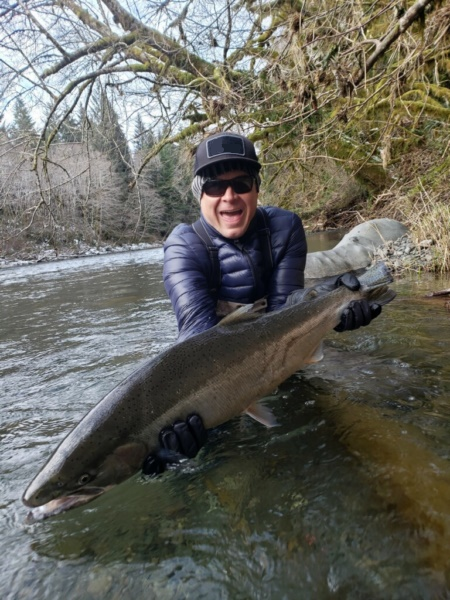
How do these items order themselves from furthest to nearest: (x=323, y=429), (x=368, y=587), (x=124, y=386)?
(x=323, y=429) < (x=124, y=386) < (x=368, y=587)

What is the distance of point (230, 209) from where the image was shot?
3469mm

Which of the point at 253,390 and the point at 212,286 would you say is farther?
the point at 212,286

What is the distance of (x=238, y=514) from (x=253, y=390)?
2.21ft

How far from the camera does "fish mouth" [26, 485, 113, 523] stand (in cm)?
191

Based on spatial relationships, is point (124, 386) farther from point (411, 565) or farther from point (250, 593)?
point (411, 565)

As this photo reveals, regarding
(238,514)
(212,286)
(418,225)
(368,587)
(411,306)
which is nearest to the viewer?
(368,587)

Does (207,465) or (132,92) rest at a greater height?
(132,92)

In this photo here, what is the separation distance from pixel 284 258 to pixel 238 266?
46 cm

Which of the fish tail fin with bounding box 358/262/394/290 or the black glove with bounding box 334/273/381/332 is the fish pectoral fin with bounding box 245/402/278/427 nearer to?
the black glove with bounding box 334/273/381/332

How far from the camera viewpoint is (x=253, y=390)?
8.08 ft

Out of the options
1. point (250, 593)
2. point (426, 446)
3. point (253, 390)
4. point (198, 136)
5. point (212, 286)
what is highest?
point (198, 136)

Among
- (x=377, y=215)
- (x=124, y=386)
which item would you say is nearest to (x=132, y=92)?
(x=124, y=386)

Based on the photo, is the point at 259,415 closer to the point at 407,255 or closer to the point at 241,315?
the point at 241,315

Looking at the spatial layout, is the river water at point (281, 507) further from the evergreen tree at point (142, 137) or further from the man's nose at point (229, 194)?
the evergreen tree at point (142, 137)
